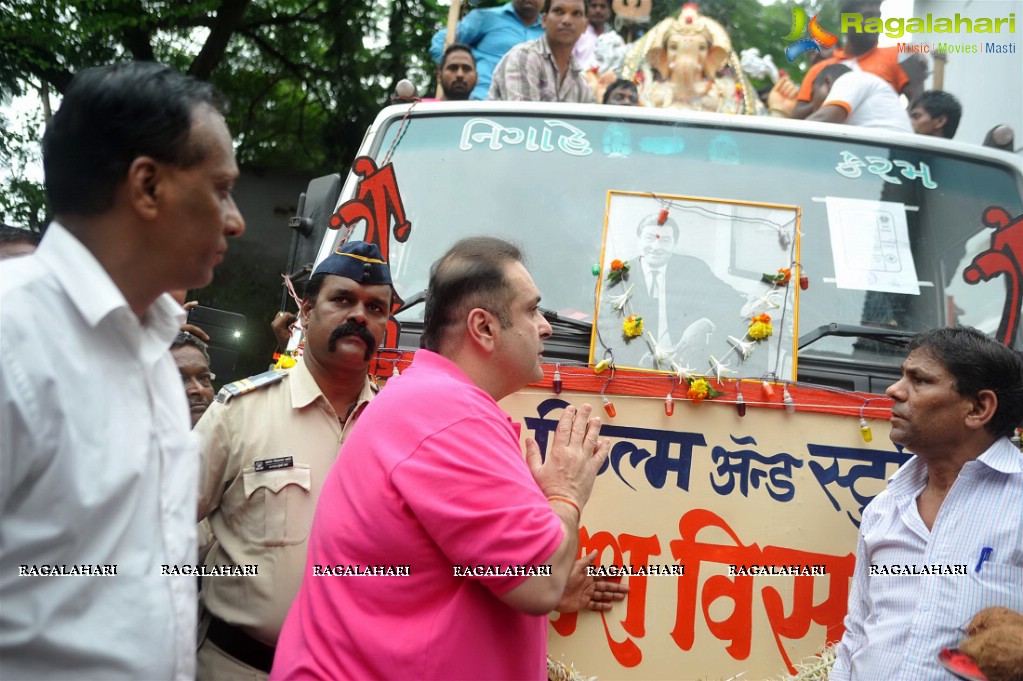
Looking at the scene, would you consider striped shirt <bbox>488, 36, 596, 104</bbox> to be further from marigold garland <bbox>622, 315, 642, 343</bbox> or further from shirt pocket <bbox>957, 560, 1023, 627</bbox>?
shirt pocket <bbox>957, 560, 1023, 627</bbox>

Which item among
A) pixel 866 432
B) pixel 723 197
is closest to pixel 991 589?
pixel 866 432

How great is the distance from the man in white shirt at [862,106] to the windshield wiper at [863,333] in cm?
154

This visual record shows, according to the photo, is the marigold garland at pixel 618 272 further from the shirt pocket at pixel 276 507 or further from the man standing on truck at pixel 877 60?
the man standing on truck at pixel 877 60

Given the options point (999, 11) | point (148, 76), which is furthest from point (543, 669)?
point (999, 11)

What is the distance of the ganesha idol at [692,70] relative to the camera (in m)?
5.25

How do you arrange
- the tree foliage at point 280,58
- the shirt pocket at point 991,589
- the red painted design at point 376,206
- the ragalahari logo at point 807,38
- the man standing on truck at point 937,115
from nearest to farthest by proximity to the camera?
the shirt pocket at point 991,589 < the red painted design at point 376,206 < the man standing on truck at point 937,115 < the ragalahari logo at point 807,38 < the tree foliage at point 280,58

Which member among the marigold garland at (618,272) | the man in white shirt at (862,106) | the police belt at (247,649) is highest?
the man in white shirt at (862,106)

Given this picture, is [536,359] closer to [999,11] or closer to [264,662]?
[264,662]

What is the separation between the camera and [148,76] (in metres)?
1.47

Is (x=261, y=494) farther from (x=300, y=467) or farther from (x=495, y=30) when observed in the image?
(x=495, y=30)

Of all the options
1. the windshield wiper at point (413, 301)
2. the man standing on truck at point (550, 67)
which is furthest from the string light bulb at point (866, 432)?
the man standing on truck at point (550, 67)

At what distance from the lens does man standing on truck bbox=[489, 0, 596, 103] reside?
4.79 metres

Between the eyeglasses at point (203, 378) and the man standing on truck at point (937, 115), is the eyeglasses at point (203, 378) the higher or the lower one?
the lower one

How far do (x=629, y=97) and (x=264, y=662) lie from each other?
3.66 meters
